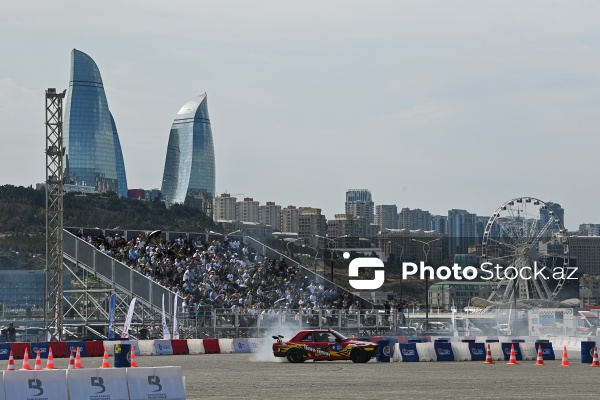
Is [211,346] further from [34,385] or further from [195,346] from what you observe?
[34,385]

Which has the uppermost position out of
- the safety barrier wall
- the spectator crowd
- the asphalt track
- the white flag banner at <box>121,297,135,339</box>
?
the spectator crowd

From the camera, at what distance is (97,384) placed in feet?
64.7

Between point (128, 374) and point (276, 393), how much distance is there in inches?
162

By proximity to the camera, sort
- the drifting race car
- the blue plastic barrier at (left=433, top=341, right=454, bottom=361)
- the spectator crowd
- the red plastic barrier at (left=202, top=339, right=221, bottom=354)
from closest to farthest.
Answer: the drifting race car → the blue plastic barrier at (left=433, top=341, right=454, bottom=361) → the red plastic barrier at (left=202, top=339, right=221, bottom=354) → the spectator crowd

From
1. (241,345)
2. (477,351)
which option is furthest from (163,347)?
(477,351)

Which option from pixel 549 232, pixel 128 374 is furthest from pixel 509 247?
pixel 128 374

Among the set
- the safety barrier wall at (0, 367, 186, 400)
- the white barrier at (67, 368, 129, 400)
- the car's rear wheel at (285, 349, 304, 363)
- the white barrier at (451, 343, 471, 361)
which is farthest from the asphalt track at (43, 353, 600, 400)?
the white barrier at (67, 368, 129, 400)

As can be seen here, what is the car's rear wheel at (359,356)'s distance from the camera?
1459 inches

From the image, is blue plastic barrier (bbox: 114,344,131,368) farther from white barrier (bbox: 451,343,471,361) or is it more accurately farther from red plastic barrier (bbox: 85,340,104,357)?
red plastic barrier (bbox: 85,340,104,357)

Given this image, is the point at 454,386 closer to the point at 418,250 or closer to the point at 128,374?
the point at 128,374

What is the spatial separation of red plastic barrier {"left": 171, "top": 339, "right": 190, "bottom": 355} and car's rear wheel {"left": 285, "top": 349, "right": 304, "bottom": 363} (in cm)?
921

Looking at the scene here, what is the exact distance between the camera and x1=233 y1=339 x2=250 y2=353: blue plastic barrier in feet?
157

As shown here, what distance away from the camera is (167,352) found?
1773 inches

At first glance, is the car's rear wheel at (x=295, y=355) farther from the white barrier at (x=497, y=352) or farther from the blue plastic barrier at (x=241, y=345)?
the blue plastic barrier at (x=241, y=345)
